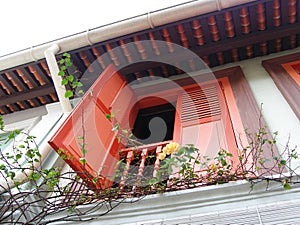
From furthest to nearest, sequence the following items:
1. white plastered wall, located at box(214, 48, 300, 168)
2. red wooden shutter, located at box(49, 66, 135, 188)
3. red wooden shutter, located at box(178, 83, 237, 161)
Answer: red wooden shutter, located at box(178, 83, 237, 161) → white plastered wall, located at box(214, 48, 300, 168) → red wooden shutter, located at box(49, 66, 135, 188)

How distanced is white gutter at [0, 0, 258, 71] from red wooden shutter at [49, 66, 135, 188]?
1.57 feet

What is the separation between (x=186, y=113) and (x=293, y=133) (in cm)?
131

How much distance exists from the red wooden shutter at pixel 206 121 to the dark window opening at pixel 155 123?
699 mm

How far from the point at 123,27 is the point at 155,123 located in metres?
1.70

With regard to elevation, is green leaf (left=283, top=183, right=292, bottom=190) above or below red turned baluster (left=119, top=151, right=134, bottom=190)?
below

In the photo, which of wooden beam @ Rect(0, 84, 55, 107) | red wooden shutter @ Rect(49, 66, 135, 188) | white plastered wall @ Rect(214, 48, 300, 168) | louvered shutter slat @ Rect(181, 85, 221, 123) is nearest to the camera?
red wooden shutter @ Rect(49, 66, 135, 188)

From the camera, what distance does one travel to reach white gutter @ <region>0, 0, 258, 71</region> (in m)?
3.91

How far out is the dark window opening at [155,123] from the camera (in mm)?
5070

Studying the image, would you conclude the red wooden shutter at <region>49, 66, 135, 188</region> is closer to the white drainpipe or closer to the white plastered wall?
the white drainpipe

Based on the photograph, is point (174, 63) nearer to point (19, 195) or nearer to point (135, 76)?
point (135, 76)

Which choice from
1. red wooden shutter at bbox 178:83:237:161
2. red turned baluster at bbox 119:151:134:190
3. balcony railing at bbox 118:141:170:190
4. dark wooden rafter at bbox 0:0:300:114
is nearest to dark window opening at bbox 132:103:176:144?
dark wooden rafter at bbox 0:0:300:114

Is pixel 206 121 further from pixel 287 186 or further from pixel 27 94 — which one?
pixel 27 94

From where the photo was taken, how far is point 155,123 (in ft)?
17.3

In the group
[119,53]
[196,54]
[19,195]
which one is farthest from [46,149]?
[196,54]
